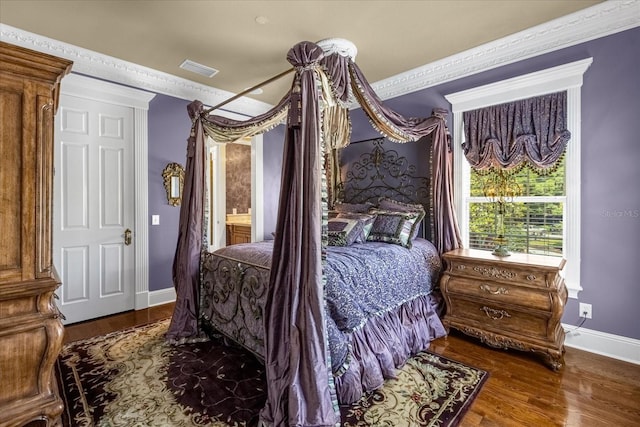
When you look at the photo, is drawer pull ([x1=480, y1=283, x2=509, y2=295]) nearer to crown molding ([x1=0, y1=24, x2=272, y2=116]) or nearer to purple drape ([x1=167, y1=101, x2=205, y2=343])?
purple drape ([x1=167, y1=101, x2=205, y2=343])

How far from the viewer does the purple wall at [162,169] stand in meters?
3.74

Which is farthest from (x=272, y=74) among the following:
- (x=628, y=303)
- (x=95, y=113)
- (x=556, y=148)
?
(x=628, y=303)

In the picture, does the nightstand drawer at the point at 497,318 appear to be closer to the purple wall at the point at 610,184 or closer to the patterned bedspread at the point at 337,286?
the patterned bedspread at the point at 337,286

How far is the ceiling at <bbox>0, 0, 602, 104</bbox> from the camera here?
241 centimetres

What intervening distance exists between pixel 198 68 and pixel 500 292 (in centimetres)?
379

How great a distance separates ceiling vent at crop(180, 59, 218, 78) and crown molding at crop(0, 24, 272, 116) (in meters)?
0.35

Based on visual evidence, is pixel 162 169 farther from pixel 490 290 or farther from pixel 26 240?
pixel 490 290

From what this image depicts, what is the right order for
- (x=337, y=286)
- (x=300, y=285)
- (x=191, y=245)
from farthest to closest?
(x=191, y=245), (x=337, y=286), (x=300, y=285)

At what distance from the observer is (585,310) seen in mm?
2604

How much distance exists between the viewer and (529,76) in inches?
111

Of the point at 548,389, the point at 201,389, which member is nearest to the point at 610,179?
the point at 548,389

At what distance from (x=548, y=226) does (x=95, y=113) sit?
473cm

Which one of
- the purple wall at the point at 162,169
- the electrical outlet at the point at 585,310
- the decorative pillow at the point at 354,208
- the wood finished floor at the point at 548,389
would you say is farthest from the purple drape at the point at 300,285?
the purple wall at the point at 162,169

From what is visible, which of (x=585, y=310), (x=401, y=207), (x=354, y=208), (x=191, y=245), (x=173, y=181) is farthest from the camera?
(x=173, y=181)
